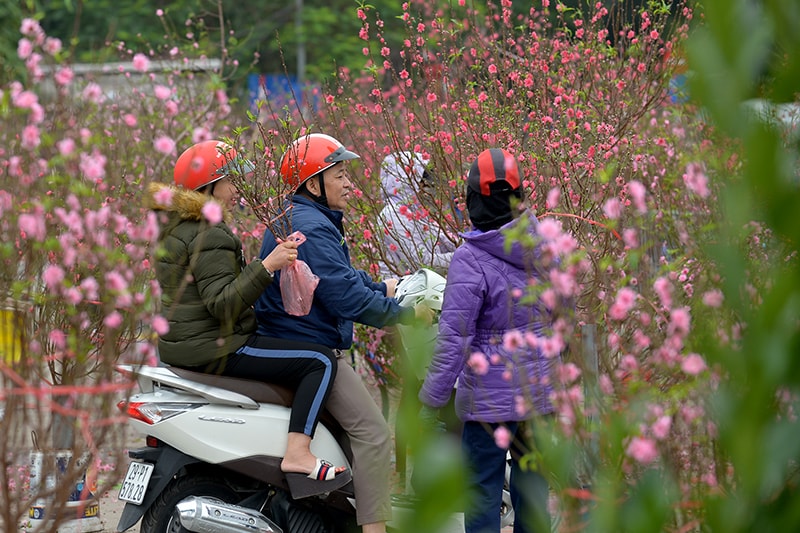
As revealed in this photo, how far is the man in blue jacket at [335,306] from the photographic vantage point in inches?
189

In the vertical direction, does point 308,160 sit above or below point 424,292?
above

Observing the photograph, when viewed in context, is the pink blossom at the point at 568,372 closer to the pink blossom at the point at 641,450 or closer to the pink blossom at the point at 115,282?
the pink blossom at the point at 641,450

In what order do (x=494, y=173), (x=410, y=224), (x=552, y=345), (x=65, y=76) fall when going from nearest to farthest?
1. (x=552, y=345)
2. (x=65, y=76)
3. (x=494, y=173)
4. (x=410, y=224)

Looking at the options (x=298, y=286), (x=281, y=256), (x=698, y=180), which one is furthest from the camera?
(x=298, y=286)

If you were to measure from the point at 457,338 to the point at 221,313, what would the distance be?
3.18 feet

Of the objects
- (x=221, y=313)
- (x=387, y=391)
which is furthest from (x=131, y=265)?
(x=387, y=391)

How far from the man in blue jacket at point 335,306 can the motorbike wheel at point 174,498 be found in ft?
1.89

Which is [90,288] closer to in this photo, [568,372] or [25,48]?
[25,48]

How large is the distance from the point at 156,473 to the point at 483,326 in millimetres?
1464

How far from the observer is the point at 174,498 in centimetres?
482

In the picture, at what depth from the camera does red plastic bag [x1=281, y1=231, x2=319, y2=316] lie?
187 inches

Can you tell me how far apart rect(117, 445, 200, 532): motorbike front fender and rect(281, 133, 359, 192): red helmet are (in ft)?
3.93

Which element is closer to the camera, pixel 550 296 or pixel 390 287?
pixel 550 296

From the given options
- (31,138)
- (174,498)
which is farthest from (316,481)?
(31,138)
